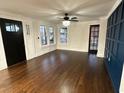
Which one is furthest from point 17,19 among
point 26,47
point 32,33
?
point 26,47

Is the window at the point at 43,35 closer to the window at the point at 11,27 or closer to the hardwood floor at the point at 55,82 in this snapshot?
the window at the point at 11,27

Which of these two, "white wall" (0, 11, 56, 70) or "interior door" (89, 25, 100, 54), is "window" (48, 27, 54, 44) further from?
"interior door" (89, 25, 100, 54)

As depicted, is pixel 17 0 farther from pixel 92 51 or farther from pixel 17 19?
pixel 92 51

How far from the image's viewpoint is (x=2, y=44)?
3.34 meters

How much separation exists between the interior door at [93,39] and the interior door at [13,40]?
4.45m

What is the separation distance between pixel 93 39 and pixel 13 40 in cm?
495

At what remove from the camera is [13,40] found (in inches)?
149

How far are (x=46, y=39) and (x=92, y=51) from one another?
136 inches

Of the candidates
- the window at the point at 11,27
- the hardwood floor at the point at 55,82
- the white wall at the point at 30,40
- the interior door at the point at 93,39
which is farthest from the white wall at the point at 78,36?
the window at the point at 11,27

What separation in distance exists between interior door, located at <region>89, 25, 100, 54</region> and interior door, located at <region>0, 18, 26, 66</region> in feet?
14.6

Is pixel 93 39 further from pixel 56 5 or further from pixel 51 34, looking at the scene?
pixel 56 5

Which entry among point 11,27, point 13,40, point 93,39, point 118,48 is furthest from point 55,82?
point 93,39

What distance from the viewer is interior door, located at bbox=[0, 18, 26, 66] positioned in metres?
3.43

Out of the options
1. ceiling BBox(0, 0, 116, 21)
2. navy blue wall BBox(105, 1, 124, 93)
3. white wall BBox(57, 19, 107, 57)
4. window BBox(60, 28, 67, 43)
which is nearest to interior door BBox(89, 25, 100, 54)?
white wall BBox(57, 19, 107, 57)
